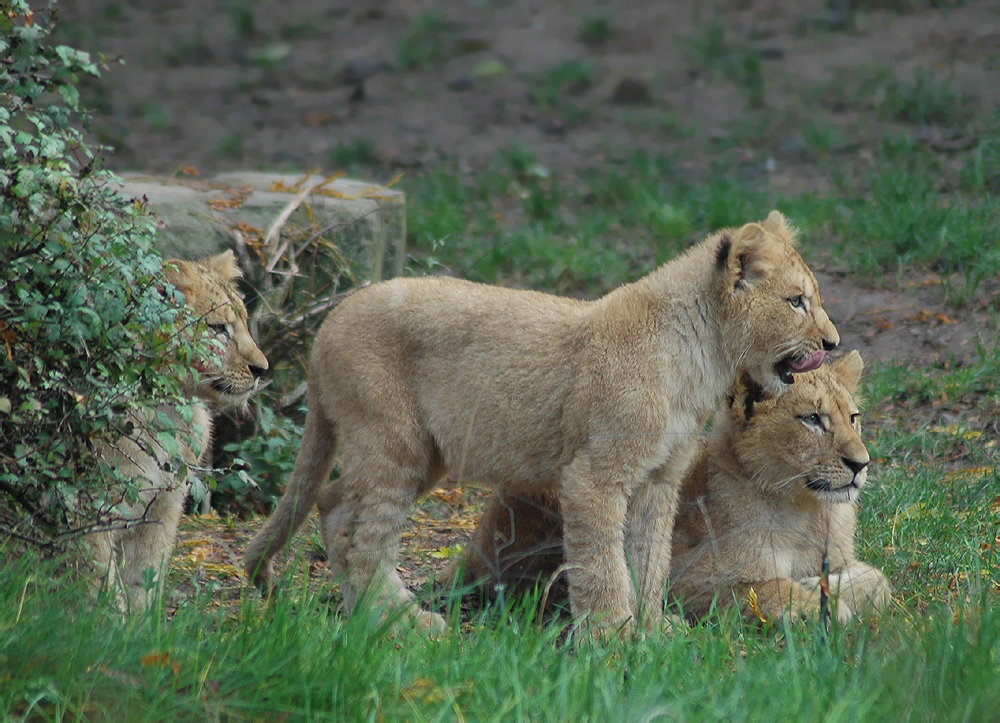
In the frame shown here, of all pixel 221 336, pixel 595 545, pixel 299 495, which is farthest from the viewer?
pixel 299 495

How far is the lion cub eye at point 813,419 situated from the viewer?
465cm

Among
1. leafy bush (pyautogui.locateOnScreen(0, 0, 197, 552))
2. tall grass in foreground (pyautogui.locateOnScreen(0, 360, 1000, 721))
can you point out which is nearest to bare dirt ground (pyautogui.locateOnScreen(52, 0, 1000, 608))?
tall grass in foreground (pyautogui.locateOnScreen(0, 360, 1000, 721))

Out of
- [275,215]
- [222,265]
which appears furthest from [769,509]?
[275,215]

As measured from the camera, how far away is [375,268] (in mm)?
6762

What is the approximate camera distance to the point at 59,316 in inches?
148

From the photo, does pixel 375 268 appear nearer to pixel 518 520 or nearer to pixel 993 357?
pixel 518 520

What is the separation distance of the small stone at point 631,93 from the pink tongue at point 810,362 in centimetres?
866

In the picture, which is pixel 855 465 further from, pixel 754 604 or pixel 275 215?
pixel 275 215

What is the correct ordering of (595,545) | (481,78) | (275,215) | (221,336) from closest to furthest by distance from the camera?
(595,545) < (221,336) < (275,215) < (481,78)

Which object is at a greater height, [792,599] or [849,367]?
[849,367]

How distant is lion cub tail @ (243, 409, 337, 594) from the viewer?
476 centimetres

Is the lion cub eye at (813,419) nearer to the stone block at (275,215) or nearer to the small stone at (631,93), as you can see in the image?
the stone block at (275,215)

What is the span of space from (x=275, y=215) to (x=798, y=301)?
3.31 metres

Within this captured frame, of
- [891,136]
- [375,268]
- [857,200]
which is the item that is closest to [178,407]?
[375,268]
